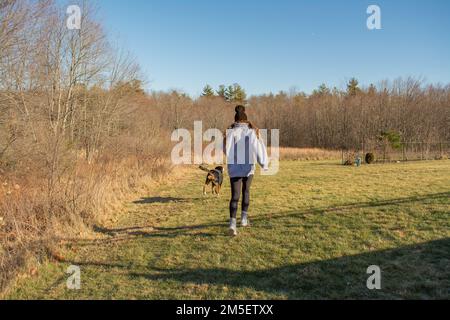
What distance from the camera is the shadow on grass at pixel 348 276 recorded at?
3.29 metres

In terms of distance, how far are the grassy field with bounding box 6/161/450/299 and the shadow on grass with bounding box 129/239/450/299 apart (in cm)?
1

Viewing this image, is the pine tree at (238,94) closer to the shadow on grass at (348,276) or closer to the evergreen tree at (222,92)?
the evergreen tree at (222,92)

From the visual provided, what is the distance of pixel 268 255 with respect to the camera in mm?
4516

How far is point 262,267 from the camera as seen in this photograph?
13.5ft

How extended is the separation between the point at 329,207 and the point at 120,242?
15.5ft

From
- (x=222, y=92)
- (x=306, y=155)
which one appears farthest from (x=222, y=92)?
(x=306, y=155)

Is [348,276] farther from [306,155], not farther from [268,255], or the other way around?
[306,155]

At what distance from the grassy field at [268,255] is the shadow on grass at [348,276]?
11mm

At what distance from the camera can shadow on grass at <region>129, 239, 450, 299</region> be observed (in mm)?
3291

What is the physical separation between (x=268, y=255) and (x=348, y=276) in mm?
1167

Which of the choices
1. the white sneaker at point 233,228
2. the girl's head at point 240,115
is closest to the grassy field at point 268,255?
the white sneaker at point 233,228

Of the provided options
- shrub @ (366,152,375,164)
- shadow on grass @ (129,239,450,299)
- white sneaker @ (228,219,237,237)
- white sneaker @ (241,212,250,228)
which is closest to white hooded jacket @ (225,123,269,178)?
white sneaker @ (228,219,237,237)

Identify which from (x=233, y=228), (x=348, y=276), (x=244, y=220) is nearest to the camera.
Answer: (x=348, y=276)
